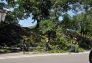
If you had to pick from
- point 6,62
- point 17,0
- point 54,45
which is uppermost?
point 17,0

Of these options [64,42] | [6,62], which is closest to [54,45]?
[64,42]

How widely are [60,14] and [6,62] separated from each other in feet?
65.4

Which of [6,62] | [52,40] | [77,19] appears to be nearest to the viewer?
[6,62]

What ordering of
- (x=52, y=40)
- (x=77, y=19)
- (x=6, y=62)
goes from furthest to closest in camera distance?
(x=77, y=19) → (x=52, y=40) → (x=6, y=62)

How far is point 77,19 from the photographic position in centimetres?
4141

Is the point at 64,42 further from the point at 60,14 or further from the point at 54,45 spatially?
the point at 60,14

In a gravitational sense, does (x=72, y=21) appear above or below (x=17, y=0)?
below

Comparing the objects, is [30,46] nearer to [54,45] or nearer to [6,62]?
[54,45]

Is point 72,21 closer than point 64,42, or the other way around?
point 64,42

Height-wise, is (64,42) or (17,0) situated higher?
(17,0)

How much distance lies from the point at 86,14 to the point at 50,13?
229 inches

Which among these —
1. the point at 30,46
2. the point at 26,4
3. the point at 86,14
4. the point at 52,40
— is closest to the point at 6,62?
the point at 30,46

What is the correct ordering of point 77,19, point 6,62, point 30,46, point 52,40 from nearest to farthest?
point 6,62 < point 30,46 < point 52,40 < point 77,19

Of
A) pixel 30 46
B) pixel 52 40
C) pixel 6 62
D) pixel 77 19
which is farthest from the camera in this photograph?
pixel 77 19
